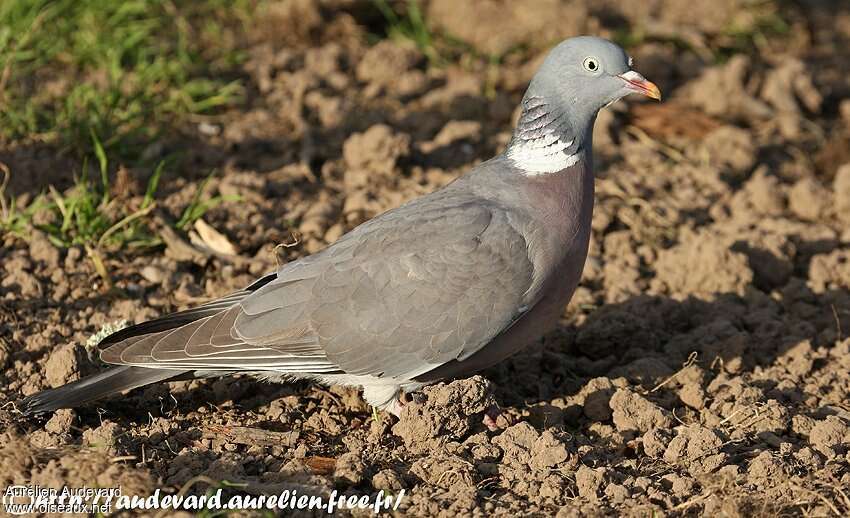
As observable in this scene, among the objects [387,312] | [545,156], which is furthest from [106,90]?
[545,156]

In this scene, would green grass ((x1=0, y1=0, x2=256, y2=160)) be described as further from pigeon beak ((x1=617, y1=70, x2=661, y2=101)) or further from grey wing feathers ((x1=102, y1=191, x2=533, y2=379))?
pigeon beak ((x1=617, y1=70, x2=661, y2=101))

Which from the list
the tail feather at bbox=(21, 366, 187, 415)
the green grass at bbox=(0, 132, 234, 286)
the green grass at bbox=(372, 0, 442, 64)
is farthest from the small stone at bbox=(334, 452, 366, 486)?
the green grass at bbox=(372, 0, 442, 64)

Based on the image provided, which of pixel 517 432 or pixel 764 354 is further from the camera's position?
pixel 764 354

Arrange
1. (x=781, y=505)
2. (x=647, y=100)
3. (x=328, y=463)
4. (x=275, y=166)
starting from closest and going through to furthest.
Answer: (x=781, y=505), (x=328, y=463), (x=275, y=166), (x=647, y=100)

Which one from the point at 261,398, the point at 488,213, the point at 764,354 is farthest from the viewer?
the point at 764,354

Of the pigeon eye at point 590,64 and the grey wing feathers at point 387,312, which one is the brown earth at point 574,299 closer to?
the grey wing feathers at point 387,312

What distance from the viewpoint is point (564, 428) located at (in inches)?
200

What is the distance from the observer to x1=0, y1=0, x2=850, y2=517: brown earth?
176 inches

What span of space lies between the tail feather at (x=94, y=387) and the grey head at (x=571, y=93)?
194 cm

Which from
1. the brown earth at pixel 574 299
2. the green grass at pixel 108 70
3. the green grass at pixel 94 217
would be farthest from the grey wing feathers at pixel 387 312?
the green grass at pixel 108 70

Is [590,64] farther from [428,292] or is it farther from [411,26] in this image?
[411,26]

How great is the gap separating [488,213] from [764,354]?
1833 millimetres

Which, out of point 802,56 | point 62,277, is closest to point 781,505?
point 62,277

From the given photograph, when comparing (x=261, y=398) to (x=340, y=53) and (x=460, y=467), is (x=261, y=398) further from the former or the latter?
(x=340, y=53)
